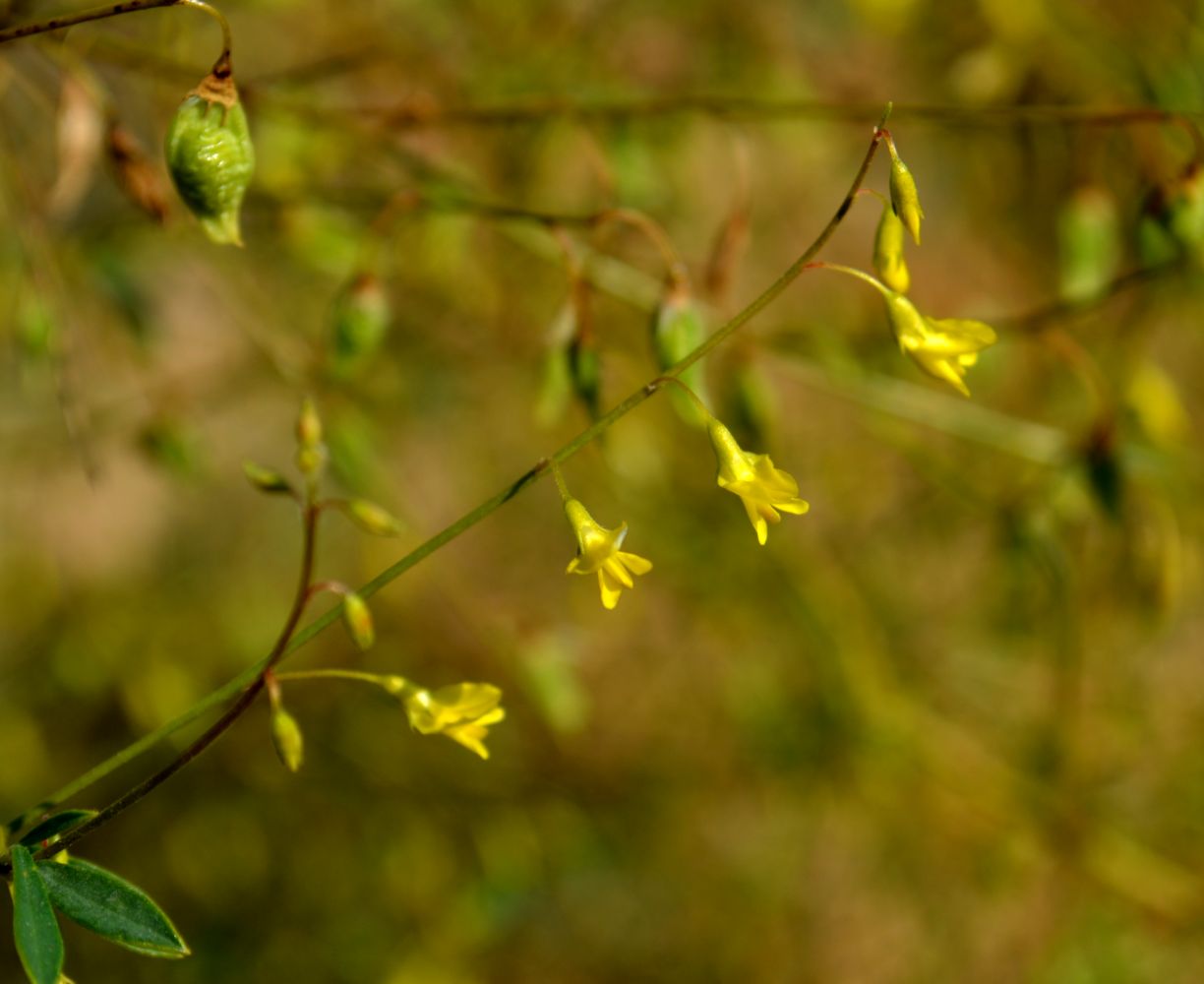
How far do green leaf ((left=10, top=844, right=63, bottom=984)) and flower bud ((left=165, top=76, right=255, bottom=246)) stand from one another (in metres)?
0.33

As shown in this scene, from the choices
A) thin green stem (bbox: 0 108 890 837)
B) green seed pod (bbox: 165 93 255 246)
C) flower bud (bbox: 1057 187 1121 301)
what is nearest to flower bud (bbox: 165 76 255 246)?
green seed pod (bbox: 165 93 255 246)

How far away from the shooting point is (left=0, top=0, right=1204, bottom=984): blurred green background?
1187mm

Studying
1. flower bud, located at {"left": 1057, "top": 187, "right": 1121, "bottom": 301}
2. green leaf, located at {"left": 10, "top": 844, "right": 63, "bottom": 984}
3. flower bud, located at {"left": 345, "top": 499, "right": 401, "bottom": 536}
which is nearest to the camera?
green leaf, located at {"left": 10, "top": 844, "right": 63, "bottom": 984}

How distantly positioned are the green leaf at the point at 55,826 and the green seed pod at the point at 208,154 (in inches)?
12.2

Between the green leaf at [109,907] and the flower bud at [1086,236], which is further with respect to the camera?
the flower bud at [1086,236]

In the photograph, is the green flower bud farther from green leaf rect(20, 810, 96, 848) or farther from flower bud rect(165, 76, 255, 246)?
green leaf rect(20, 810, 96, 848)

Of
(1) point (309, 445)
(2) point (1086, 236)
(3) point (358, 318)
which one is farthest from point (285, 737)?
(2) point (1086, 236)

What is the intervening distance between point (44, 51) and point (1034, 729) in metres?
1.37

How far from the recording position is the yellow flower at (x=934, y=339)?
0.63 m

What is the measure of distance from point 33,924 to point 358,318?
485 millimetres

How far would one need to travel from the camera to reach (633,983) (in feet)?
6.07

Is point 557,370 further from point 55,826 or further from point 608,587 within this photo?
point 55,826

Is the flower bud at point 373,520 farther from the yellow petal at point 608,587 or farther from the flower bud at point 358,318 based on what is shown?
the flower bud at point 358,318

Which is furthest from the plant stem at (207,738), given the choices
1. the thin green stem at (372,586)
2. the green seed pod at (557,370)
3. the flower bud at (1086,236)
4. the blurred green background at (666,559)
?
the flower bud at (1086,236)
